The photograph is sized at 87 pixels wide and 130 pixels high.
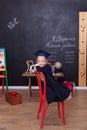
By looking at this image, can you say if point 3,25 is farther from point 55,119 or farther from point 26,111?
point 55,119

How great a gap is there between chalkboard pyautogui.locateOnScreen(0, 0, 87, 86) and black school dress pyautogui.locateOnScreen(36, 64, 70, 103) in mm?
2775

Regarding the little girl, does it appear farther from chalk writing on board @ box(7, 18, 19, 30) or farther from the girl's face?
chalk writing on board @ box(7, 18, 19, 30)

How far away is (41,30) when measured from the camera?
641cm

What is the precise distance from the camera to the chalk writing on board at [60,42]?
6395 mm

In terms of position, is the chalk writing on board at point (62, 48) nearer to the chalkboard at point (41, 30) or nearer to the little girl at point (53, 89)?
the chalkboard at point (41, 30)

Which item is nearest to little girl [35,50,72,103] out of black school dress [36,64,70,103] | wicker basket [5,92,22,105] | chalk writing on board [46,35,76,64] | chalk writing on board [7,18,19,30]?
black school dress [36,64,70,103]

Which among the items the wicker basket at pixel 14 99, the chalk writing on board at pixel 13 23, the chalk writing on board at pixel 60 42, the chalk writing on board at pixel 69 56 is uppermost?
the chalk writing on board at pixel 13 23

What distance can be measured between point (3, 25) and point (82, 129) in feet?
A: 11.7

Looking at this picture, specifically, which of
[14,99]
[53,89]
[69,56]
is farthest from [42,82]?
Result: [69,56]

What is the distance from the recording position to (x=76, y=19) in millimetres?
6332

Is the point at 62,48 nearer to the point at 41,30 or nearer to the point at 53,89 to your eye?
the point at 41,30

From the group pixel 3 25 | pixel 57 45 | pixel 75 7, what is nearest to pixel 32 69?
pixel 57 45

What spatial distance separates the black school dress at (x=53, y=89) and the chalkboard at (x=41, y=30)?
2.78 meters

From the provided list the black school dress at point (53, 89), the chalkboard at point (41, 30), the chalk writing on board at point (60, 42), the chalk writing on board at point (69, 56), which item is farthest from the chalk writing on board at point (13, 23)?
the black school dress at point (53, 89)
